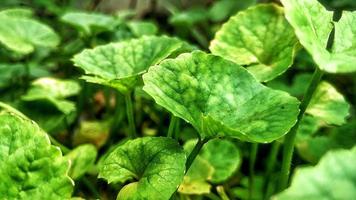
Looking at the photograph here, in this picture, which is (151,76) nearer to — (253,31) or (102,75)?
(102,75)

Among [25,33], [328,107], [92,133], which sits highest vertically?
[25,33]

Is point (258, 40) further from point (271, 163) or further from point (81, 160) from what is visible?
point (81, 160)

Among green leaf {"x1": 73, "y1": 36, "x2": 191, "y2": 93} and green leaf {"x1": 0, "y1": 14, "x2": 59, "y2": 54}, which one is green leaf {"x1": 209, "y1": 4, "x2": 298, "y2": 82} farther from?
green leaf {"x1": 0, "y1": 14, "x2": 59, "y2": 54}

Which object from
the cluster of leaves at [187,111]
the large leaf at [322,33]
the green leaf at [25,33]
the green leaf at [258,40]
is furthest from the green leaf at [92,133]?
the large leaf at [322,33]

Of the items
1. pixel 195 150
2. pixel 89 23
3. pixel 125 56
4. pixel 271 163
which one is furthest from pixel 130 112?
pixel 89 23

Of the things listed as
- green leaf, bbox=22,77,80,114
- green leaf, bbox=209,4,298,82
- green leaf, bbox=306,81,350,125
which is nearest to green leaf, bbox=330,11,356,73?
green leaf, bbox=209,4,298,82
